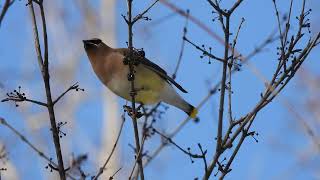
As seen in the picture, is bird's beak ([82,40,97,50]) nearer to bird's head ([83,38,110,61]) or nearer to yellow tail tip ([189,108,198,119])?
bird's head ([83,38,110,61])

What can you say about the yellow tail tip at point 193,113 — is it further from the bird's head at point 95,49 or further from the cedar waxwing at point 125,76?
the bird's head at point 95,49

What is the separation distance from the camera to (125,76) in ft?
13.0

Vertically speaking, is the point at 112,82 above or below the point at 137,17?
above

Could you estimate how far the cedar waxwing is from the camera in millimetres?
4008

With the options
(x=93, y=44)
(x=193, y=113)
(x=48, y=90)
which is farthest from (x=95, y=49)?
(x=48, y=90)

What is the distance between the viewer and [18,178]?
8.09 meters

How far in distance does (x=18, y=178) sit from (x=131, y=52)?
5.52m

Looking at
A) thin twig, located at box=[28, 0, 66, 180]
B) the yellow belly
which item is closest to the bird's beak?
the yellow belly

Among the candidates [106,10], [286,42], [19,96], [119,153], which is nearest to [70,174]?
[19,96]

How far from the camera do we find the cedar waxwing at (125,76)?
13.1 feet

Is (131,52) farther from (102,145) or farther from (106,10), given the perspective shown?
(106,10)

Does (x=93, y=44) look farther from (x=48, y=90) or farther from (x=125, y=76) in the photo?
(x=48, y=90)

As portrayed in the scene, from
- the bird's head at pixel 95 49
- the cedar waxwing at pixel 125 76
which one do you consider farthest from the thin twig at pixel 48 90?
the bird's head at pixel 95 49

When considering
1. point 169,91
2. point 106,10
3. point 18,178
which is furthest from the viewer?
point 106,10
